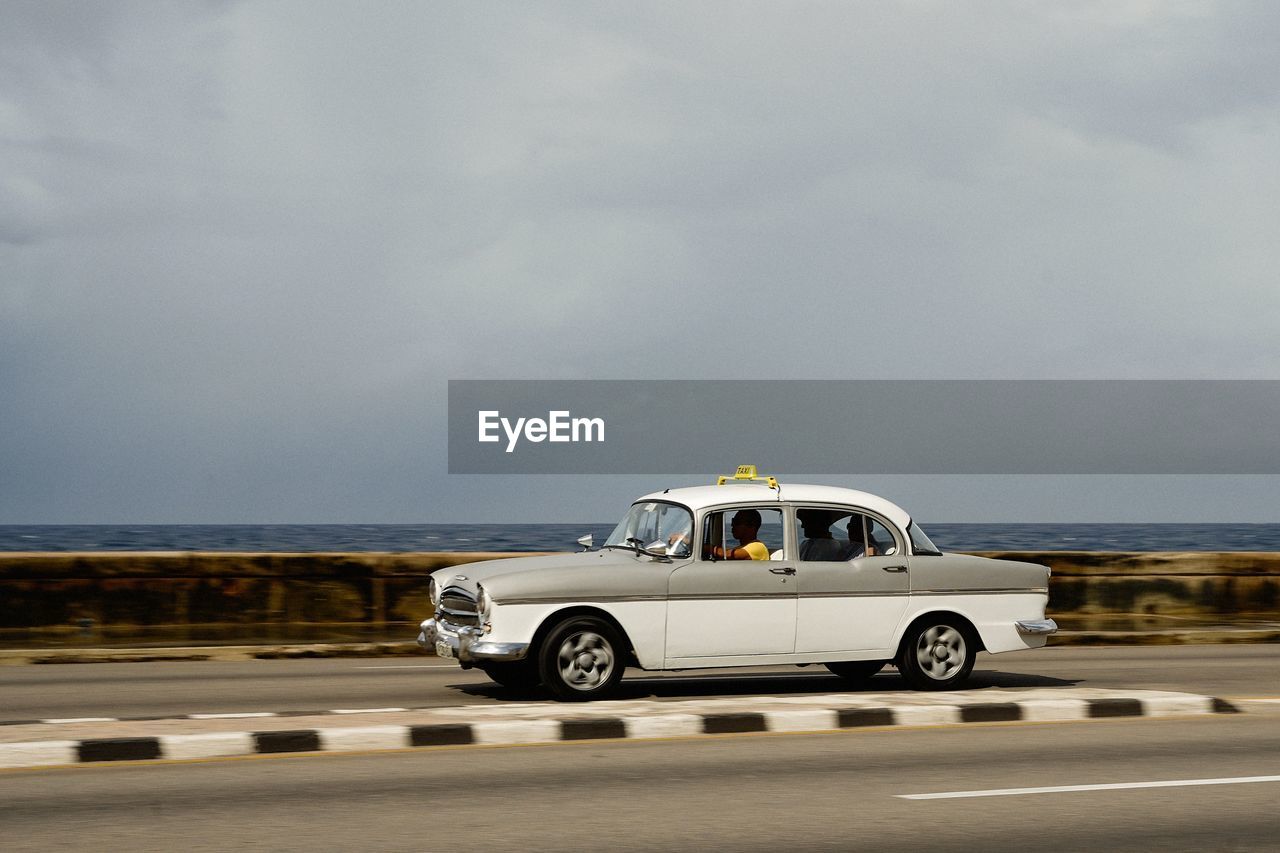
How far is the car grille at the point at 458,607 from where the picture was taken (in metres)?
11.1

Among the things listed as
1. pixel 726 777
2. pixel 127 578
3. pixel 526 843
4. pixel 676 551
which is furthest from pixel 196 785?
pixel 127 578

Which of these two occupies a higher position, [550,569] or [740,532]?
[740,532]

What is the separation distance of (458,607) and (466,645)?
0.45 metres

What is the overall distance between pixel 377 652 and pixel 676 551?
670 centimetres

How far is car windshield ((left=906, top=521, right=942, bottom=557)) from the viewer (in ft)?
39.4

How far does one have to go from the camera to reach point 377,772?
8055 millimetres

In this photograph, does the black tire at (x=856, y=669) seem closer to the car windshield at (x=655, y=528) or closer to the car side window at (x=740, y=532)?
the car side window at (x=740, y=532)

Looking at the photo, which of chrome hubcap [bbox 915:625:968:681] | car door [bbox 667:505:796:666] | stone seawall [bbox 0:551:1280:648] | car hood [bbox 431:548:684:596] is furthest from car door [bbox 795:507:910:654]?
stone seawall [bbox 0:551:1280:648]

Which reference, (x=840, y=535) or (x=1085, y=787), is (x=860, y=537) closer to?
(x=840, y=535)

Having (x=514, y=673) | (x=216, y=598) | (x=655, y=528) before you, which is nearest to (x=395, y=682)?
(x=514, y=673)

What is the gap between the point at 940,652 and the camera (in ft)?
39.2

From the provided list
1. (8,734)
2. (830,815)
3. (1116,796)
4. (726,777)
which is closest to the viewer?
(830,815)

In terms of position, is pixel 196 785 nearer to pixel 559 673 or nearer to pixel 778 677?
pixel 559 673

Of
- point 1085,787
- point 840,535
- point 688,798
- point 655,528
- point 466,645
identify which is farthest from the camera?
point 840,535
